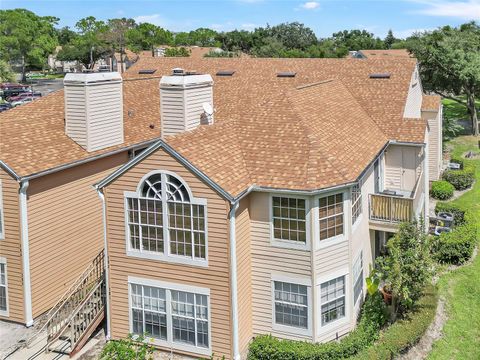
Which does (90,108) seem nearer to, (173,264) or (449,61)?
(173,264)

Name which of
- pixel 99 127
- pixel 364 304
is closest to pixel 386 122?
pixel 364 304

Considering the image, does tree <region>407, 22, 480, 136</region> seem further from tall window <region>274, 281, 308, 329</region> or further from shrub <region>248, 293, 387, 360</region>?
tall window <region>274, 281, 308, 329</region>

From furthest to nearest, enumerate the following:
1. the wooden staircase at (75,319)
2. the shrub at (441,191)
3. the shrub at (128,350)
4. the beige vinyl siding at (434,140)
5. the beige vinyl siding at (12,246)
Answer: the beige vinyl siding at (434,140)
the shrub at (441,191)
the beige vinyl siding at (12,246)
the wooden staircase at (75,319)
the shrub at (128,350)

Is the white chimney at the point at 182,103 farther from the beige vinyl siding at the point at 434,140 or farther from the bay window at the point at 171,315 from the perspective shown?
the beige vinyl siding at the point at 434,140

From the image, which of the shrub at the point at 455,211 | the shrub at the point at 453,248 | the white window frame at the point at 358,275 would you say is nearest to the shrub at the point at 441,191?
the shrub at the point at 455,211

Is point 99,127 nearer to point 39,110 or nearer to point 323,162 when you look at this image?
point 39,110

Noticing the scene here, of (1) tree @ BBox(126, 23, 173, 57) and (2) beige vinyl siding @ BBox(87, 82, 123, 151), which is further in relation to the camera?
(1) tree @ BBox(126, 23, 173, 57)

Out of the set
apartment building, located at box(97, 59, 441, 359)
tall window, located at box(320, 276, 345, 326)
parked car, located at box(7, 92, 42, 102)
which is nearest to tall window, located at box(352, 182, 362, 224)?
apartment building, located at box(97, 59, 441, 359)

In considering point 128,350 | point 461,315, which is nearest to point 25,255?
point 128,350
